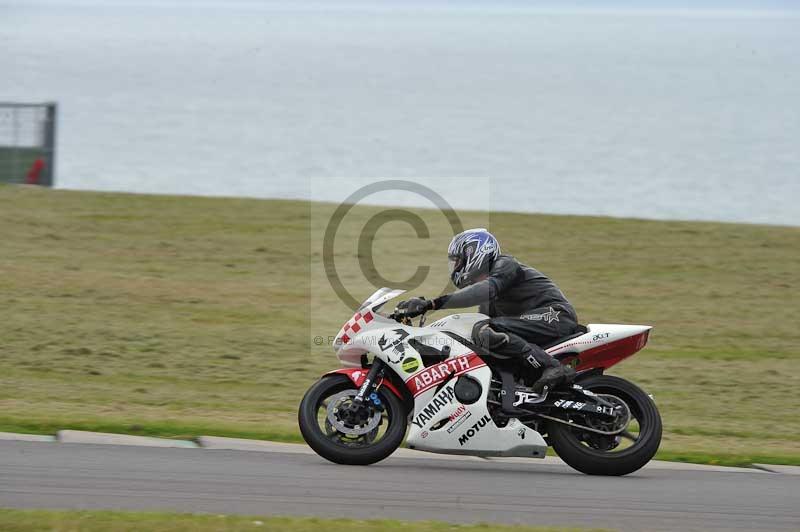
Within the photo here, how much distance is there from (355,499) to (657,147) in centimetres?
5824

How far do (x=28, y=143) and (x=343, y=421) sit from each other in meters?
20.0

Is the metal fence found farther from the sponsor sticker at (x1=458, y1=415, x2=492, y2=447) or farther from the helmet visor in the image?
the sponsor sticker at (x1=458, y1=415, x2=492, y2=447)

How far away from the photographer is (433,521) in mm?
7508

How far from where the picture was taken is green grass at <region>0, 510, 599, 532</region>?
22.6 feet

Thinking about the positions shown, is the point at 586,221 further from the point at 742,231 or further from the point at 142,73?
the point at 142,73

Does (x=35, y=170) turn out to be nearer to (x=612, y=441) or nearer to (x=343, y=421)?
(x=343, y=421)

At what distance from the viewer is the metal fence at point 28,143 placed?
26734mm

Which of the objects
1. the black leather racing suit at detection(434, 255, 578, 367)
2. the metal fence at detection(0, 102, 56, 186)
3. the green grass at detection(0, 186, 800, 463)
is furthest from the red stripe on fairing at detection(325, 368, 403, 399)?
the metal fence at detection(0, 102, 56, 186)

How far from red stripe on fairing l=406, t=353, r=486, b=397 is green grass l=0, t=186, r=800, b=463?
1963 mm

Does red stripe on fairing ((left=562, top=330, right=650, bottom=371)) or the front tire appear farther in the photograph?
red stripe on fairing ((left=562, top=330, right=650, bottom=371))

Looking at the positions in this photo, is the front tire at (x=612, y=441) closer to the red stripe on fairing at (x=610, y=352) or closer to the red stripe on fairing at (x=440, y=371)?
the red stripe on fairing at (x=610, y=352)

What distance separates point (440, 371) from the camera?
9.31 meters

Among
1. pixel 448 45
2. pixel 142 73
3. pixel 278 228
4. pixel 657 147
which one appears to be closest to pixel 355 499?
pixel 278 228

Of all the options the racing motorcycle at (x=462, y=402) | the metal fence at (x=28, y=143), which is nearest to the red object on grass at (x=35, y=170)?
the metal fence at (x=28, y=143)
